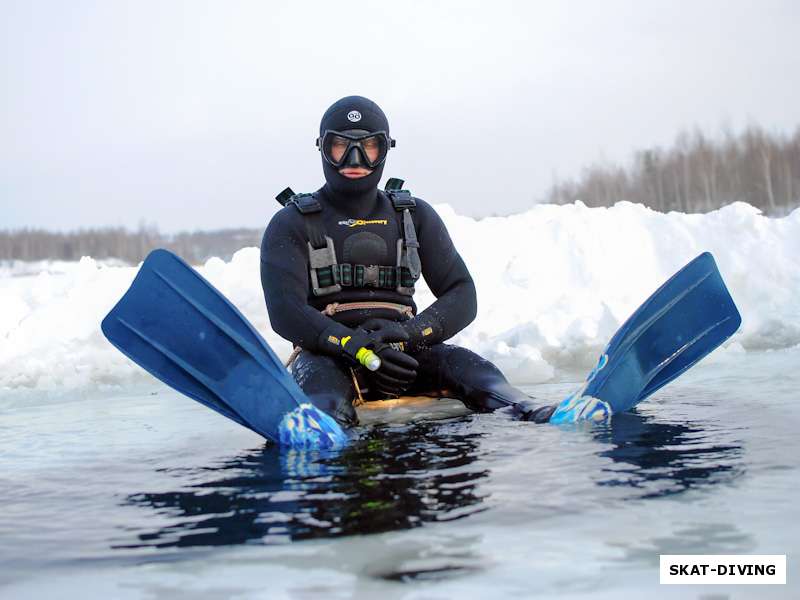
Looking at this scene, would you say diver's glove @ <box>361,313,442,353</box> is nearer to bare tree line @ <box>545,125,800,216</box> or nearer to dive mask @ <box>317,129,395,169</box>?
dive mask @ <box>317,129,395,169</box>

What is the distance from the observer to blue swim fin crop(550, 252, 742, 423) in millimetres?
4336

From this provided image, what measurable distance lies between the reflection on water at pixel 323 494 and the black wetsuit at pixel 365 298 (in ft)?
2.45

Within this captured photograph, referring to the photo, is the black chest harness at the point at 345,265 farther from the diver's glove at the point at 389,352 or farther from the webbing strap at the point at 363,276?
the diver's glove at the point at 389,352

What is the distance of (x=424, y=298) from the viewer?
9.27m

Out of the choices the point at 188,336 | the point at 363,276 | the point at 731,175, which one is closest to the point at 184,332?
the point at 188,336

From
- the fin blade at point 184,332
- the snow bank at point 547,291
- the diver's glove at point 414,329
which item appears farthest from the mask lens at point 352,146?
the snow bank at point 547,291

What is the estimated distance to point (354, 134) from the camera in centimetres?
500

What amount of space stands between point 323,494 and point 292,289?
1.93 metres

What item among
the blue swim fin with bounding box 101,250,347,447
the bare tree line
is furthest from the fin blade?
the bare tree line

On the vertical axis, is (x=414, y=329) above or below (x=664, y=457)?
above

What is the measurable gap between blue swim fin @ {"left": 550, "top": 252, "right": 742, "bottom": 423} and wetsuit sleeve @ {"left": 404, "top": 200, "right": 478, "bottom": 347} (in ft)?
2.88

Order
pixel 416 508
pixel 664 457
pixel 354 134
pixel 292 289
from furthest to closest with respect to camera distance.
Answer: pixel 354 134 < pixel 292 289 < pixel 664 457 < pixel 416 508

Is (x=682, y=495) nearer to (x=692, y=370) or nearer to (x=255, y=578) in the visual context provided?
(x=255, y=578)

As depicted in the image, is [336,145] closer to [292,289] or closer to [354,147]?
[354,147]
